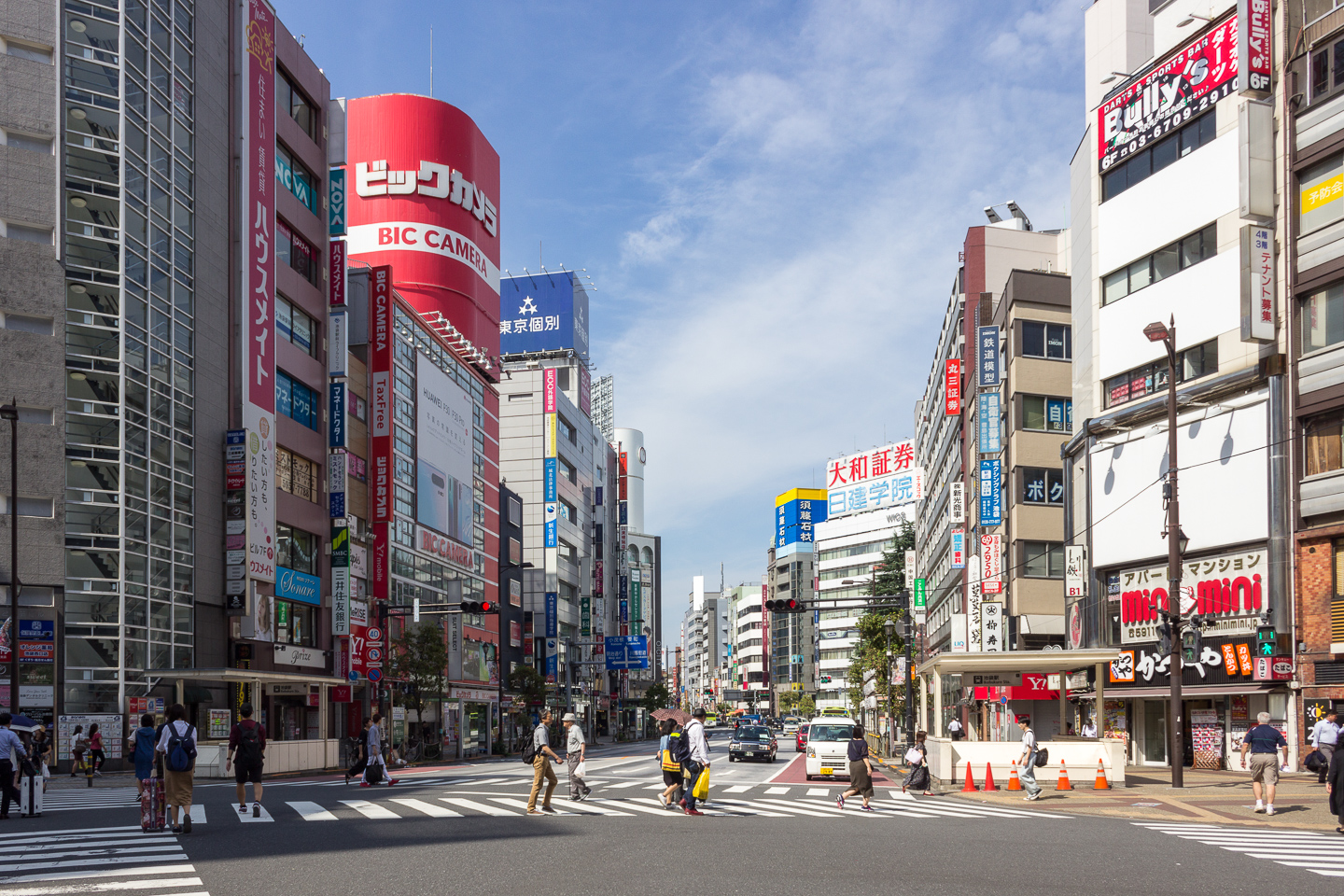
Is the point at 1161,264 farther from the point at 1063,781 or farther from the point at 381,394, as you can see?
the point at 381,394

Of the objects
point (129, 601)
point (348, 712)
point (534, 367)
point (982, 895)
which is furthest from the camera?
point (534, 367)

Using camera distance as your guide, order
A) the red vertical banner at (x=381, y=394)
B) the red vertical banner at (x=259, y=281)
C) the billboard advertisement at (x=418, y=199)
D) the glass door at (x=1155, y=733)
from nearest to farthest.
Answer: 1. the glass door at (x=1155, y=733)
2. the red vertical banner at (x=259, y=281)
3. the red vertical banner at (x=381, y=394)
4. the billboard advertisement at (x=418, y=199)

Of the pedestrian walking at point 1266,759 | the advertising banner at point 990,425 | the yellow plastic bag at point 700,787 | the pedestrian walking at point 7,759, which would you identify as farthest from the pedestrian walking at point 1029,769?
the advertising banner at point 990,425

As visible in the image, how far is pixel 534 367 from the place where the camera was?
369 ft

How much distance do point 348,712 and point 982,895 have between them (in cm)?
5432

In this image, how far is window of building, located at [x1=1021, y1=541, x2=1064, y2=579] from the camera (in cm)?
5334

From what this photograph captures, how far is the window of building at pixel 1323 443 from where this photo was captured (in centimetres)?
3488

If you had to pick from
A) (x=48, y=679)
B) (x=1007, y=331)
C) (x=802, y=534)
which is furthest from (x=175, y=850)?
(x=802, y=534)

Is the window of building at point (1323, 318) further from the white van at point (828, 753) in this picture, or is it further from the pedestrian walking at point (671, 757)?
the pedestrian walking at point (671, 757)

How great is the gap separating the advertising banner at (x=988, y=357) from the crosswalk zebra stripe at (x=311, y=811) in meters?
38.9

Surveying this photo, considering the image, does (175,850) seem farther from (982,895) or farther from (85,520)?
(85,520)

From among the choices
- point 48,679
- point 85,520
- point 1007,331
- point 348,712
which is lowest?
point 348,712

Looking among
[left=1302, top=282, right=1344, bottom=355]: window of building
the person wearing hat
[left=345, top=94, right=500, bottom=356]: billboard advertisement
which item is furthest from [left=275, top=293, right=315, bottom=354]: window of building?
[left=1302, top=282, right=1344, bottom=355]: window of building

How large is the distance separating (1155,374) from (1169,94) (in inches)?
373
